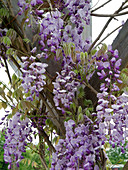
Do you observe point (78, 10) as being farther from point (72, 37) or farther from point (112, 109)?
point (112, 109)

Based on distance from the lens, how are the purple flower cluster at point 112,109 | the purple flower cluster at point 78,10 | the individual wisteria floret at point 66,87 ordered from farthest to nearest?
the purple flower cluster at point 78,10
the individual wisteria floret at point 66,87
the purple flower cluster at point 112,109

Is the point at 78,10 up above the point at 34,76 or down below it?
above

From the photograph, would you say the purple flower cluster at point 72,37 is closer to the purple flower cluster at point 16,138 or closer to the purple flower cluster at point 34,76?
the purple flower cluster at point 34,76

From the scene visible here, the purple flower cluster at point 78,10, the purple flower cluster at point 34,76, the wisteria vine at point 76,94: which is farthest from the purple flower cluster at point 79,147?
the purple flower cluster at point 78,10

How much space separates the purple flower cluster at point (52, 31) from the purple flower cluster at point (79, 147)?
11.6 inches

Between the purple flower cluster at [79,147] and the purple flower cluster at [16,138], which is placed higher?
the purple flower cluster at [16,138]

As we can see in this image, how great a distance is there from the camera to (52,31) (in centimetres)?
91

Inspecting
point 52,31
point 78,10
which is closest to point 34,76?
point 52,31

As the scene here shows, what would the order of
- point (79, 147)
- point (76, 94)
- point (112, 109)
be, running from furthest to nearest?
point (76, 94) < point (79, 147) < point (112, 109)

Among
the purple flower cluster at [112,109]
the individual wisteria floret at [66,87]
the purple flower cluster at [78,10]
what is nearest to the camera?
the purple flower cluster at [112,109]

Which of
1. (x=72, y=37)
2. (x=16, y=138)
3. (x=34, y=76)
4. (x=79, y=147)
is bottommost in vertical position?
(x=79, y=147)

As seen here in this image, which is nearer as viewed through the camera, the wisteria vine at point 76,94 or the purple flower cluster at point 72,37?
the wisteria vine at point 76,94

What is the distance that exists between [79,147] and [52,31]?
45cm

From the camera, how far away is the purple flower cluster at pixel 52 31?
34.6 inches
